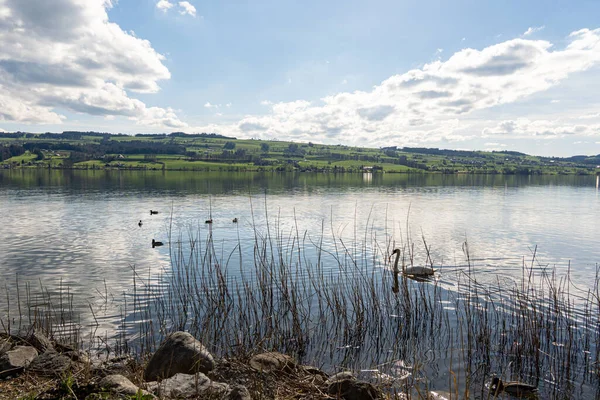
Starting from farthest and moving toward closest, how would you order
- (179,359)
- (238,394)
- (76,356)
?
(76,356) < (179,359) < (238,394)

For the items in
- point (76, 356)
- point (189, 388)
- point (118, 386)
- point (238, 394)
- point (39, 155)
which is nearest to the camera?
point (118, 386)

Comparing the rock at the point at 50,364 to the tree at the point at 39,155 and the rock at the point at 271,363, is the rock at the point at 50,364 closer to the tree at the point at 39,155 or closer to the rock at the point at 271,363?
the rock at the point at 271,363

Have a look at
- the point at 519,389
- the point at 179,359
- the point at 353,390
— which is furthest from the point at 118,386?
the point at 519,389

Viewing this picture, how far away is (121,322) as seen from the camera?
1380 cm

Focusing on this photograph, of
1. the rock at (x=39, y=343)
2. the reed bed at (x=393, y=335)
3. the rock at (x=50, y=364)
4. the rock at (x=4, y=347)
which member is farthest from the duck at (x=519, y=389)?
the rock at (x=4, y=347)

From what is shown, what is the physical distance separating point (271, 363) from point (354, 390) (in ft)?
6.38

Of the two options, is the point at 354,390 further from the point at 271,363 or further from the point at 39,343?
the point at 39,343

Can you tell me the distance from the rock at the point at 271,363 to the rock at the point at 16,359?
4508 millimetres

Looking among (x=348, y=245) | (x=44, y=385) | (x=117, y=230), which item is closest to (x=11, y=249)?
(x=117, y=230)

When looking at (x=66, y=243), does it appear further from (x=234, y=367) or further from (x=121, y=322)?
(x=234, y=367)

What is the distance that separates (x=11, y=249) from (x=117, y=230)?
885 cm

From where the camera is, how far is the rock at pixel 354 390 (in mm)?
8062

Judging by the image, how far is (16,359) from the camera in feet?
27.4

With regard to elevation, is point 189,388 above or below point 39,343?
above
